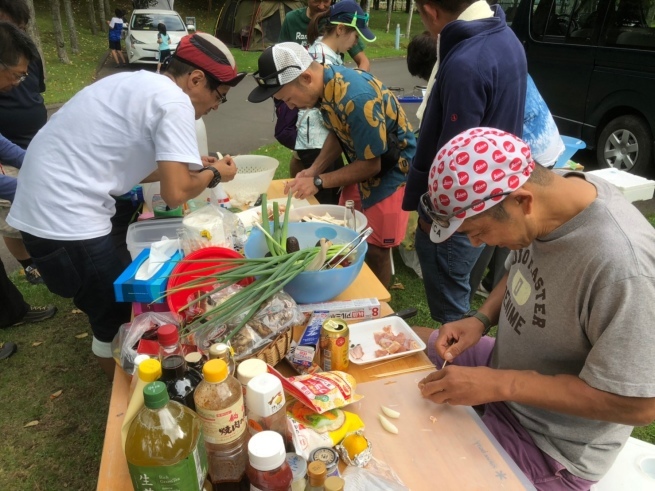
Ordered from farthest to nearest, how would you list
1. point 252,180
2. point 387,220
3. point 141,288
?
point 387,220 → point 252,180 → point 141,288

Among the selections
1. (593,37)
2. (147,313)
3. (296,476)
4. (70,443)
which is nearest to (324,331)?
(296,476)

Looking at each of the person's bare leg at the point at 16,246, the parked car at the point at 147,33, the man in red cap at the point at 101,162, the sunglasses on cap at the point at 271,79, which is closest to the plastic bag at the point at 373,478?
the man in red cap at the point at 101,162

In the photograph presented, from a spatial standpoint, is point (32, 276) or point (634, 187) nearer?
point (634, 187)

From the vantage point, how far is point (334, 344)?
57.4 inches

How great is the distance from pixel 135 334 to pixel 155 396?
75 cm

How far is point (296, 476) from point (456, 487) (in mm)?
422

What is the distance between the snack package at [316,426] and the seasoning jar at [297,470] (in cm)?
7

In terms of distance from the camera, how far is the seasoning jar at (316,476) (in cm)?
99

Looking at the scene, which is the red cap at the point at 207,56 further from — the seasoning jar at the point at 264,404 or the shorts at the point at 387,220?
the seasoning jar at the point at 264,404

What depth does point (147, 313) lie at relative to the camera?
1614 millimetres

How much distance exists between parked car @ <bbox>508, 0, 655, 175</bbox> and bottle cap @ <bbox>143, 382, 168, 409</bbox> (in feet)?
19.6

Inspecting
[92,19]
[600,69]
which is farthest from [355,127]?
[92,19]

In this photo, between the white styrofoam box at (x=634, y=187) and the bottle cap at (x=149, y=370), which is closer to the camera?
the bottle cap at (x=149, y=370)

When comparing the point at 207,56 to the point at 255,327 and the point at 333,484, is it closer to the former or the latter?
the point at 255,327
